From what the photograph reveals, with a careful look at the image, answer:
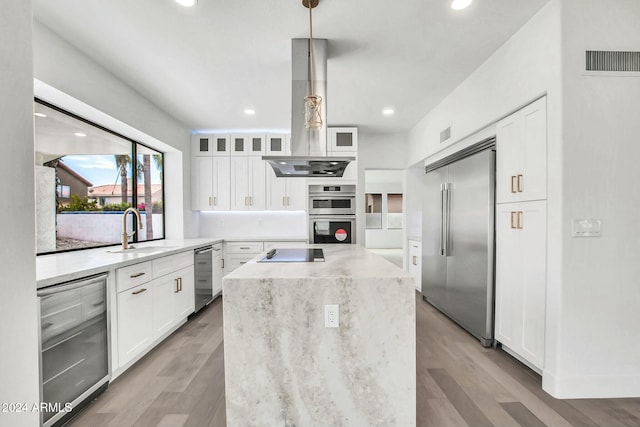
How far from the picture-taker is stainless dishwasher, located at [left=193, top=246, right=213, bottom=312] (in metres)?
3.74

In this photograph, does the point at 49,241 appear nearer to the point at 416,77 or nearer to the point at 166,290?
the point at 166,290

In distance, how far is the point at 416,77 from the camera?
304 centimetres

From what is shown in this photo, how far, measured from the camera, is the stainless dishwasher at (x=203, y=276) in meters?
3.74

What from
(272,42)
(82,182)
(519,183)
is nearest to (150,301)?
(82,182)

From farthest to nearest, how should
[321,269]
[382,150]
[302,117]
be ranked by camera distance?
1. [382,150]
2. [302,117]
3. [321,269]

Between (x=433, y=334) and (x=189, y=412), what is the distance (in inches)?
95.0

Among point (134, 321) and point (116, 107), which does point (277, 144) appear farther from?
point (134, 321)

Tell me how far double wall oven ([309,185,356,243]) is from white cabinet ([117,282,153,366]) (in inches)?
100

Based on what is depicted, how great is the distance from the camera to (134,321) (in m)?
2.44

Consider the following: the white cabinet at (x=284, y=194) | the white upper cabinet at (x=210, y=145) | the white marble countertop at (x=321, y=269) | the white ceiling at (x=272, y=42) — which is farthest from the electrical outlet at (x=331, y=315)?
the white upper cabinet at (x=210, y=145)

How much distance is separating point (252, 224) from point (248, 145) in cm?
139

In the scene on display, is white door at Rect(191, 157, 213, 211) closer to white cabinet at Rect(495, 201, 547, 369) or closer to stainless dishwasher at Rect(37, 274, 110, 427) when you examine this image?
stainless dishwasher at Rect(37, 274, 110, 427)

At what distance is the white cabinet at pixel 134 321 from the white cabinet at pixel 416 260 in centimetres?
366

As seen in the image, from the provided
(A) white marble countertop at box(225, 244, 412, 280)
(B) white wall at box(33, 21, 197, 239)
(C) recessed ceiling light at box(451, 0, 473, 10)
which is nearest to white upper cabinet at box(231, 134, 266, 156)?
(B) white wall at box(33, 21, 197, 239)
